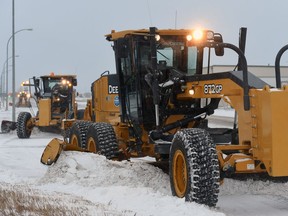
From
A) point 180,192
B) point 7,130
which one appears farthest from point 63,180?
point 7,130

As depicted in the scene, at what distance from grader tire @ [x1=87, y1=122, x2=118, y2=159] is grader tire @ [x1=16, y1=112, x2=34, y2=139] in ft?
37.0

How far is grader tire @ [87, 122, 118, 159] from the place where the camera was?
984 centimetres

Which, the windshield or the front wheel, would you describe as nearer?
the windshield

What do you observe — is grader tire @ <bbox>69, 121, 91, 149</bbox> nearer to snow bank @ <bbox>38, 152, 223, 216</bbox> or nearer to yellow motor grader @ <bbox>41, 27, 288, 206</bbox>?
yellow motor grader @ <bbox>41, 27, 288, 206</bbox>

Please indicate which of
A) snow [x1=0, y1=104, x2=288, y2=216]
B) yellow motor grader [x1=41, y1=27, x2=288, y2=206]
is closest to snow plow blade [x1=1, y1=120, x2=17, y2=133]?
yellow motor grader [x1=41, y1=27, x2=288, y2=206]

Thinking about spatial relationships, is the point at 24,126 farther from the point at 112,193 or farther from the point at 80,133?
the point at 112,193

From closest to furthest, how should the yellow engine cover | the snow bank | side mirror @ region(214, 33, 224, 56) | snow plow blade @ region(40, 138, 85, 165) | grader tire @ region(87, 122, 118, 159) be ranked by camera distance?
the yellow engine cover < the snow bank < side mirror @ region(214, 33, 224, 56) < snow plow blade @ region(40, 138, 85, 165) < grader tire @ region(87, 122, 118, 159)

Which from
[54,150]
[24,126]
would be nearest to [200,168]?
[54,150]

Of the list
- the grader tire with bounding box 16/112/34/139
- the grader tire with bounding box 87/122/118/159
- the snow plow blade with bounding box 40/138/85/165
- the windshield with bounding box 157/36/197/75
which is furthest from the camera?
the grader tire with bounding box 16/112/34/139

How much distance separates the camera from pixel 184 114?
923 centimetres

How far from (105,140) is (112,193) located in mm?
2650

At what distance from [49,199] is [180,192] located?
1.76 meters

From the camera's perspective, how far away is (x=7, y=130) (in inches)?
893

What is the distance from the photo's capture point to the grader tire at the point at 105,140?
9844 millimetres
